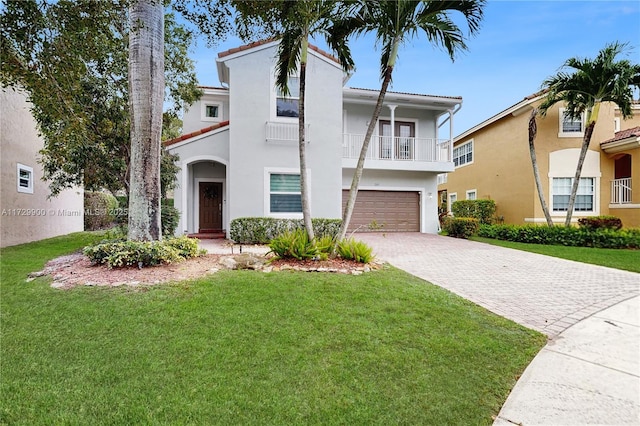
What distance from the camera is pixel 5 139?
10.8 m

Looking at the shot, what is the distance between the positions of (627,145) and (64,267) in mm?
23060

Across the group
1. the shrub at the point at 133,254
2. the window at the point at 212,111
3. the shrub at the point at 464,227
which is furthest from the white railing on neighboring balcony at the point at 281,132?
the shrub at the point at 464,227

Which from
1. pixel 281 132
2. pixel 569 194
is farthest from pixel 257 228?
pixel 569 194

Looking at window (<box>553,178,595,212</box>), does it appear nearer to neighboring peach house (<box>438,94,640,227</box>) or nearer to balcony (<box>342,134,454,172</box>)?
neighboring peach house (<box>438,94,640,227</box>)

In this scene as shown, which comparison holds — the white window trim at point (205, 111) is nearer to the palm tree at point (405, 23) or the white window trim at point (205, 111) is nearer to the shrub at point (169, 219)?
the shrub at point (169, 219)

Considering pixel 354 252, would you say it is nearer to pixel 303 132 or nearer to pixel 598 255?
pixel 303 132

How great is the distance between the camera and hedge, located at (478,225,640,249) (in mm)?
12323

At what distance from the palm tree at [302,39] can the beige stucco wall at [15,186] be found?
8558 millimetres

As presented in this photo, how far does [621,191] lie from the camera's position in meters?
16.3

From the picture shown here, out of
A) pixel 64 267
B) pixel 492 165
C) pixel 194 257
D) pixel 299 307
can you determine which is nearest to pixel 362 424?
pixel 299 307

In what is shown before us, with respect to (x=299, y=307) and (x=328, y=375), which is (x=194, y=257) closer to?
(x=299, y=307)

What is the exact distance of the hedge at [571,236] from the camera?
12.3 meters

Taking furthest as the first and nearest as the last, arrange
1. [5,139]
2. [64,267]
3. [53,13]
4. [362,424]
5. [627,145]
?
[627,145] → [5,139] → [64,267] → [53,13] → [362,424]

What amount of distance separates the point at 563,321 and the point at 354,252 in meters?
4.22
